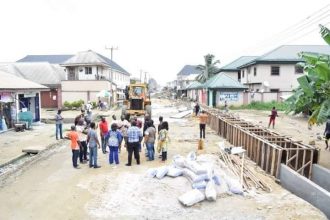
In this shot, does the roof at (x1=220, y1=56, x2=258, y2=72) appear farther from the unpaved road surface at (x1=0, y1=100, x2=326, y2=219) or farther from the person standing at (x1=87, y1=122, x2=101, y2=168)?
the unpaved road surface at (x1=0, y1=100, x2=326, y2=219)

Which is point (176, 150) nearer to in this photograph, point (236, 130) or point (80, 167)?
point (236, 130)

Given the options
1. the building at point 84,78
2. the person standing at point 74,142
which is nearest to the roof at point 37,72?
the building at point 84,78

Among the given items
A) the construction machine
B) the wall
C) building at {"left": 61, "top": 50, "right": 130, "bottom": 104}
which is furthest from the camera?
building at {"left": 61, "top": 50, "right": 130, "bottom": 104}

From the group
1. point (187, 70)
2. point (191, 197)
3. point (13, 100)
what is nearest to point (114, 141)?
point (191, 197)

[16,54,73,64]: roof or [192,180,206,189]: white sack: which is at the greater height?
[16,54,73,64]: roof

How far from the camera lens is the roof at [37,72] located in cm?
4631

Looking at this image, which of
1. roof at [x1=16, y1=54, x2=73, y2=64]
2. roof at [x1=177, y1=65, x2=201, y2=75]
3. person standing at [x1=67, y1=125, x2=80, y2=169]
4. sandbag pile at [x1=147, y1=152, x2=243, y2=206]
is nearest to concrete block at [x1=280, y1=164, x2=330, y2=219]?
sandbag pile at [x1=147, y1=152, x2=243, y2=206]

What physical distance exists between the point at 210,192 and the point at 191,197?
0.54 m

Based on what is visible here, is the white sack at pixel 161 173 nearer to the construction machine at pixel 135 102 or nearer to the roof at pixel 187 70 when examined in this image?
the construction machine at pixel 135 102

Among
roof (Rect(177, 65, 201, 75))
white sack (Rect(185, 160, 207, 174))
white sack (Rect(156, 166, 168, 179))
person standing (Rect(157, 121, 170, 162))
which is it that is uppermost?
roof (Rect(177, 65, 201, 75))

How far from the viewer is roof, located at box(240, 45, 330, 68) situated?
1671 inches

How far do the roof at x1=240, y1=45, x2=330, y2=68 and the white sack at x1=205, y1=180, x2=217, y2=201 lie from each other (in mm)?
34638

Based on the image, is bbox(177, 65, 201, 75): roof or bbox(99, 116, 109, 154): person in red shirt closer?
bbox(99, 116, 109, 154): person in red shirt

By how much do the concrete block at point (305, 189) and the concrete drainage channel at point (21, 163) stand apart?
8.91 meters
